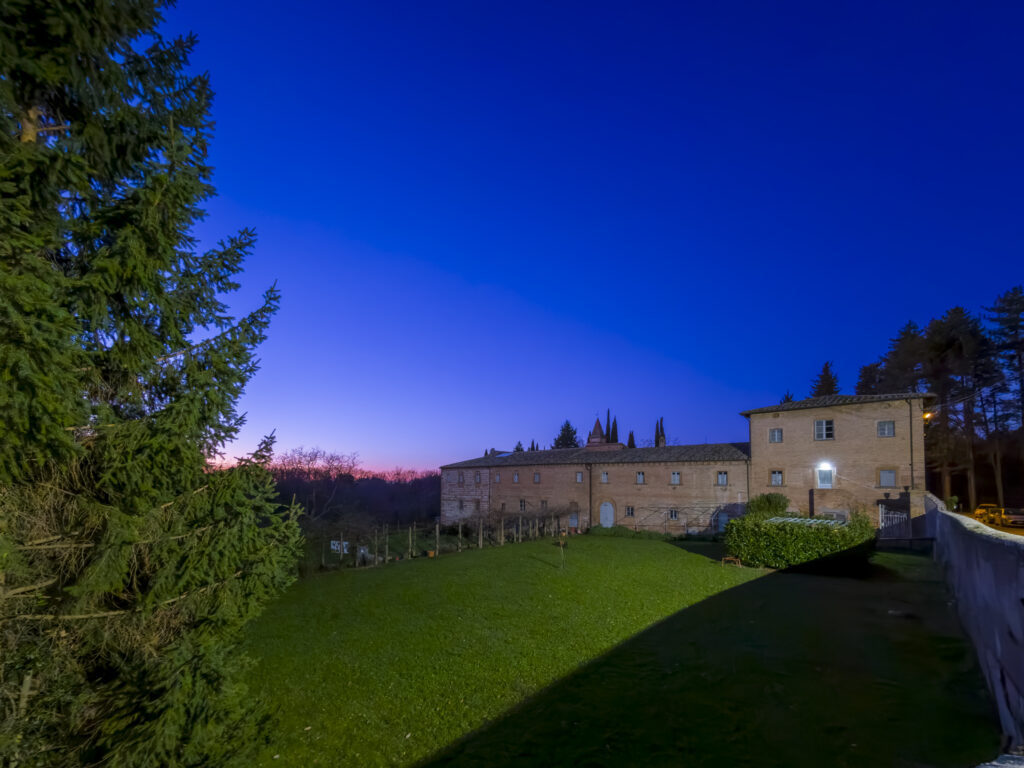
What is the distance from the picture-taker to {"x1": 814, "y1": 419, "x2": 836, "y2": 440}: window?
91.8 ft

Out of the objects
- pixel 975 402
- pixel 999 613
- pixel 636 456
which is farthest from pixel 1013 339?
pixel 999 613

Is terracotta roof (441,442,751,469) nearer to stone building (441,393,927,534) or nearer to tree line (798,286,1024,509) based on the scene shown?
stone building (441,393,927,534)

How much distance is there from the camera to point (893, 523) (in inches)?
1009

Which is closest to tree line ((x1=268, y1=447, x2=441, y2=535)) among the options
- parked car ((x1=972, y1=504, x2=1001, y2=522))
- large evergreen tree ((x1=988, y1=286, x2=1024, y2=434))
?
parked car ((x1=972, y1=504, x2=1001, y2=522))

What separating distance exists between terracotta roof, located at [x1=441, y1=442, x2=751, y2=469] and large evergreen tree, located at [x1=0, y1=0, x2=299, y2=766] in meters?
30.6

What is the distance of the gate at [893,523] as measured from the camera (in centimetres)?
2517

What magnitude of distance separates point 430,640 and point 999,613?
957cm

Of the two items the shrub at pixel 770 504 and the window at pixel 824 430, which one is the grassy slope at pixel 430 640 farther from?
the window at pixel 824 430

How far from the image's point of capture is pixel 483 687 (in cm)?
861

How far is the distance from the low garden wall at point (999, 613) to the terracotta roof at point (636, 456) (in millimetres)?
21717

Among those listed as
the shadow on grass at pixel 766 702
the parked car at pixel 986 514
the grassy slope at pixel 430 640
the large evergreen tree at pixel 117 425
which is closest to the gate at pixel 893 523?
the parked car at pixel 986 514

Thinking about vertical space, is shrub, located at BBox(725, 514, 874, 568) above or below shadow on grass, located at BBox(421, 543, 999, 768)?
above

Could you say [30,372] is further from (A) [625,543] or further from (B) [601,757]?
(A) [625,543]

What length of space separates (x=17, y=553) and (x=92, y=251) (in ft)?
9.60
